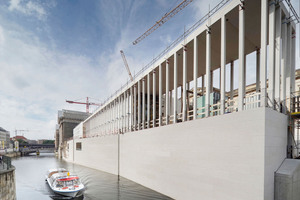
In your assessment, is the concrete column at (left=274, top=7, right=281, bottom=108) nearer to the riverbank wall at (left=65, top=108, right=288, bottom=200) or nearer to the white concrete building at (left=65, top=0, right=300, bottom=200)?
the white concrete building at (left=65, top=0, right=300, bottom=200)

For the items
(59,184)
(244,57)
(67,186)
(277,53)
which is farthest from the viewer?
(59,184)

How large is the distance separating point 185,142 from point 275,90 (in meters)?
7.50

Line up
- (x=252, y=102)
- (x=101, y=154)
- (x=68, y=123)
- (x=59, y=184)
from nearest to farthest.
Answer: (x=252, y=102) < (x=59, y=184) < (x=101, y=154) < (x=68, y=123)

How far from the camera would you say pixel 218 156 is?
12070 mm

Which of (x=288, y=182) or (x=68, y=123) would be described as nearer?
(x=288, y=182)

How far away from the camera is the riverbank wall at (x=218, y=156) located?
1004 cm

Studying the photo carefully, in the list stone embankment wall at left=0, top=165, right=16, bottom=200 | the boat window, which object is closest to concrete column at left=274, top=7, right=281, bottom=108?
stone embankment wall at left=0, top=165, right=16, bottom=200

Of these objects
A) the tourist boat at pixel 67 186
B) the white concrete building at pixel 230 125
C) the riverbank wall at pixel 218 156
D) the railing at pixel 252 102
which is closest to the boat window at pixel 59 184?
the tourist boat at pixel 67 186

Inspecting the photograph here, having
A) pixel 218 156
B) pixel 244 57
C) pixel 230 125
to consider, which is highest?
pixel 244 57

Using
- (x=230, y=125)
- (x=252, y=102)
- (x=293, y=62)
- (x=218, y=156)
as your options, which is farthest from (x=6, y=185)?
(x=293, y=62)

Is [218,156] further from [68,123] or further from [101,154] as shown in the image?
[68,123]

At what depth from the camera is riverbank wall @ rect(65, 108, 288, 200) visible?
32.9ft

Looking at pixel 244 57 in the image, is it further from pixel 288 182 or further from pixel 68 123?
pixel 68 123

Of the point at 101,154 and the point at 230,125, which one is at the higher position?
the point at 230,125
